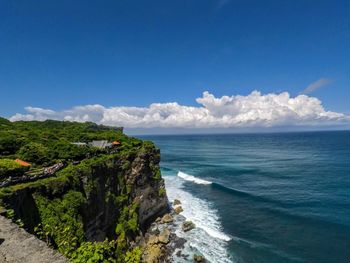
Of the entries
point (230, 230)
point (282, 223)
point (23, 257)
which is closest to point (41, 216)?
point (23, 257)

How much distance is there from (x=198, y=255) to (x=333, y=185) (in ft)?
123

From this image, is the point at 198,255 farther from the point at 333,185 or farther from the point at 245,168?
the point at 245,168

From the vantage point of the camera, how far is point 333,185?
159 feet

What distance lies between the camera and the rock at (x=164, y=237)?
29.6 metres

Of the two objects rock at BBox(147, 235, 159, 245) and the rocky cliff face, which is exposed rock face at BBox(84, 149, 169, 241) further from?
rock at BBox(147, 235, 159, 245)

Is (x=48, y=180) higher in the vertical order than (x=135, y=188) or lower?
higher

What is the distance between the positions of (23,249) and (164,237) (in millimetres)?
24762

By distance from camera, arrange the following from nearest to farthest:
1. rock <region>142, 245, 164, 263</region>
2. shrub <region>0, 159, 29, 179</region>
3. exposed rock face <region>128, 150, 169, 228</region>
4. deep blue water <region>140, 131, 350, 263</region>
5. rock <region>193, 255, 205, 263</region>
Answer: shrub <region>0, 159, 29, 179</region>, rock <region>193, 255, 205, 263</region>, rock <region>142, 245, 164, 263</region>, deep blue water <region>140, 131, 350, 263</region>, exposed rock face <region>128, 150, 169, 228</region>

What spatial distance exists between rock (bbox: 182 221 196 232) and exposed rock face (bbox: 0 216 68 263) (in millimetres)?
26794

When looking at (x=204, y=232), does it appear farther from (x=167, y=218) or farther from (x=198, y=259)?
(x=198, y=259)

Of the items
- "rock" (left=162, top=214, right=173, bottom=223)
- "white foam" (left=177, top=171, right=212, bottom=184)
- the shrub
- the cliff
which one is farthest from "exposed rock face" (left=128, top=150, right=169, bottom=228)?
"white foam" (left=177, top=171, right=212, bottom=184)

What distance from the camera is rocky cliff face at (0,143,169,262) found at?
55.0ft

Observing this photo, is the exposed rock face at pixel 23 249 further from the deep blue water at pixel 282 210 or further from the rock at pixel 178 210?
the rock at pixel 178 210

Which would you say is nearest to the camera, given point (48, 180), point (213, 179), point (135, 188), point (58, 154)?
point (48, 180)
